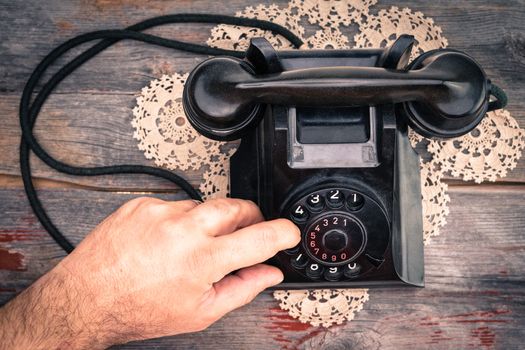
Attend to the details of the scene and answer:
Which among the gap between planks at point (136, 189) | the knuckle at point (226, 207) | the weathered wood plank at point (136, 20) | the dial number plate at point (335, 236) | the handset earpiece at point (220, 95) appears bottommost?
the dial number plate at point (335, 236)

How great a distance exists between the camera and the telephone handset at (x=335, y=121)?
65cm

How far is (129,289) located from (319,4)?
1.84ft

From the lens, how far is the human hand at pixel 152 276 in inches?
25.9

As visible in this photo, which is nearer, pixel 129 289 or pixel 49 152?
pixel 129 289

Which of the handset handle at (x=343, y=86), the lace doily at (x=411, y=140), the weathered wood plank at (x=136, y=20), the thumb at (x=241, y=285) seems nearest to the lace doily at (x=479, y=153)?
the lace doily at (x=411, y=140)

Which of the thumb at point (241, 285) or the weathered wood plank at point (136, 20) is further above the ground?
the weathered wood plank at point (136, 20)

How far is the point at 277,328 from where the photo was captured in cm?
91

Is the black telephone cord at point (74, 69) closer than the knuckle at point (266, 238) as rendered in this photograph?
No

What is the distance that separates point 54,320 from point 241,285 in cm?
26

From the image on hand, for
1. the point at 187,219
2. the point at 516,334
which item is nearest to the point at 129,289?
the point at 187,219

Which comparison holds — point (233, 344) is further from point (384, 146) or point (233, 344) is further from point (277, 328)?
point (384, 146)

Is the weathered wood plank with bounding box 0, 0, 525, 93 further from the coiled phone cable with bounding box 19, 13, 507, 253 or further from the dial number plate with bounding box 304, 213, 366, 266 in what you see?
the dial number plate with bounding box 304, 213, 366, 266

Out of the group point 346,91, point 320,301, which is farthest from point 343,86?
point 320,301

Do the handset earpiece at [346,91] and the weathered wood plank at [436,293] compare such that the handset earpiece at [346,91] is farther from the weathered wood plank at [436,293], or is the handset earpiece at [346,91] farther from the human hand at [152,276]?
the weathered wood plank at [436,293]
